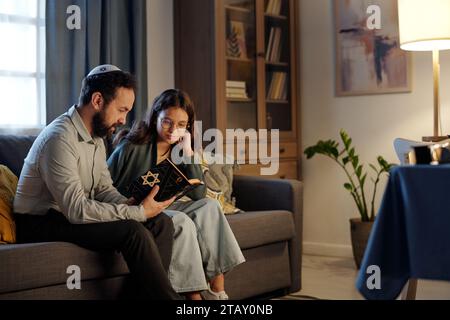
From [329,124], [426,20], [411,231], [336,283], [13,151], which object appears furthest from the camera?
[329,124]

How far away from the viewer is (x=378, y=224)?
179cm

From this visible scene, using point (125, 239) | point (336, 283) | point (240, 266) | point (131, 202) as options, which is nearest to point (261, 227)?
point (240, 266)

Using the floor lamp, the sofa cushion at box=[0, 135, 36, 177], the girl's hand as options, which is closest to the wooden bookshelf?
the girl's hand

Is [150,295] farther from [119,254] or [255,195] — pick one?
[255,195]

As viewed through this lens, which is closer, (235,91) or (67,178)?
(67,178)

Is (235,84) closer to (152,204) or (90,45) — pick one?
(90,45)

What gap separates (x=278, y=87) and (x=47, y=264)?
234 centimetres

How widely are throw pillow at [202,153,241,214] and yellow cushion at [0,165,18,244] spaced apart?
0.93 m

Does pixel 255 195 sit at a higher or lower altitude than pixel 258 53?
lower

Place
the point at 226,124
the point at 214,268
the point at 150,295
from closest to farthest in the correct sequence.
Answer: the point at 150,295
the point at 214,268
the point at 226,124

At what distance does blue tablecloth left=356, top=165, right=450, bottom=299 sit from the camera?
1723 mm

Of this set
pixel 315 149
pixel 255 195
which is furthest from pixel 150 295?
pixel 315 149

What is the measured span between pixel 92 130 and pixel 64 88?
999mm

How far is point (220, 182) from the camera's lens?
3277 mm
